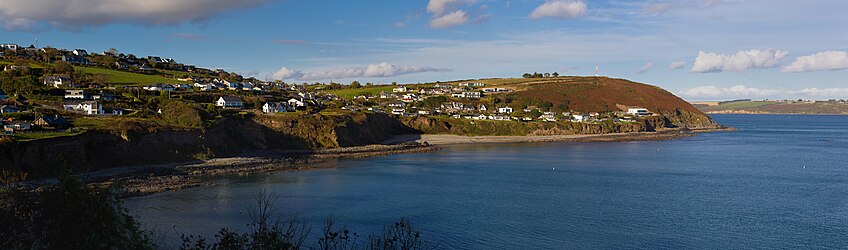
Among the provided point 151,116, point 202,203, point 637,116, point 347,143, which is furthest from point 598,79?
point 202,203

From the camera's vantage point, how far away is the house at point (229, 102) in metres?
Answer: 84.9

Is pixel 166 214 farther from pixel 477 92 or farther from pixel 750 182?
pixel 477 92

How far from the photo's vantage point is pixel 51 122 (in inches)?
2074

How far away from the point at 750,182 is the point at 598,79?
5440 inches

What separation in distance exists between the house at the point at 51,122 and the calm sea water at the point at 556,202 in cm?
1730

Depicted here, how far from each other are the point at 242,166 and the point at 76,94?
102ft

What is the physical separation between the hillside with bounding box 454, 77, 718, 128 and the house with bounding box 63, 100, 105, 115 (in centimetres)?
10247

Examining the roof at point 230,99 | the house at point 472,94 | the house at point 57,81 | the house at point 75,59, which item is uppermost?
the house at point 75,59

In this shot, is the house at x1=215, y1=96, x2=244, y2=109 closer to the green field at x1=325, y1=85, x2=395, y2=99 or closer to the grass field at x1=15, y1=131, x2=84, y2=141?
the grass field at x1=15, y1=131, x2=84, y2=141

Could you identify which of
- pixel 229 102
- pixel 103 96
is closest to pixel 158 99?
pixel 103 96

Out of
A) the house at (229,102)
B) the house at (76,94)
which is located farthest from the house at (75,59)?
the house at (229,102)

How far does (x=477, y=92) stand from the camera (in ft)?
513

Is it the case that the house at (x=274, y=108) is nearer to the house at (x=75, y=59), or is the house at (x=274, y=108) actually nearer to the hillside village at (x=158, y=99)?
the hillside village at (x=158, y=99)

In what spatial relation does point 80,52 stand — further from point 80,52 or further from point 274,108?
point 274,108
